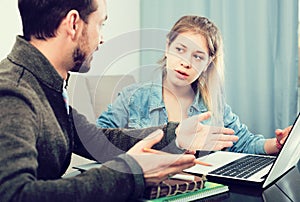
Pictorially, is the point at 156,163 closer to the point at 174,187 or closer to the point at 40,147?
the point at 174,187

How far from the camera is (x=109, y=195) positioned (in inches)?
29.1

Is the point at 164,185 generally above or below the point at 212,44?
below

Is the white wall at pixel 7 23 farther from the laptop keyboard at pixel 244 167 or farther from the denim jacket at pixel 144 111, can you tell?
the laptop keyboard at pixel 244 167

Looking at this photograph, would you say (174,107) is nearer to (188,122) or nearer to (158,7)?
(188,122)

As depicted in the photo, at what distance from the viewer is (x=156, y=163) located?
81cm

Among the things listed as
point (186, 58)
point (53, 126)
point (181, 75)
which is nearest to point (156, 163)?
point (53, 126)

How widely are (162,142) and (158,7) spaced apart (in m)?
1.57

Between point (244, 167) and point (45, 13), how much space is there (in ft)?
1.97

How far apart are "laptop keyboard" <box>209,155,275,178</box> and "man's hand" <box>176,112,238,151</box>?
0.06 meters

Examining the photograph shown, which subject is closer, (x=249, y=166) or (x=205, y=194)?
(x=205, y=194)

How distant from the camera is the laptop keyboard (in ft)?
3.32

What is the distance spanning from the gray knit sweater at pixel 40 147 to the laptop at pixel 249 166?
0.93ft

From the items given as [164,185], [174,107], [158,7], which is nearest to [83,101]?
[174,107]

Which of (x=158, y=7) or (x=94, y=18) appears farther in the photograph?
(x=158, y=7)
